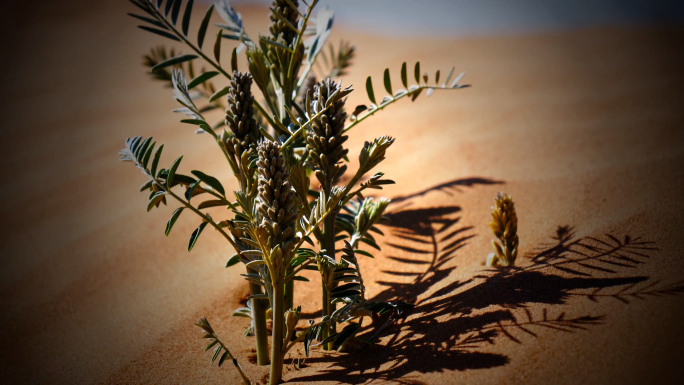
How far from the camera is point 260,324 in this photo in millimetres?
1182

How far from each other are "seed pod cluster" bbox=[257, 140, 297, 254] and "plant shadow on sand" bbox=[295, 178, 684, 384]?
1.16 feet

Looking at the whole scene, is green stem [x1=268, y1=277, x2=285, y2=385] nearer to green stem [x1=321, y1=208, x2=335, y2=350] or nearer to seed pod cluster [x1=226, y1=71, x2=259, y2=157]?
green stem [x1=321, y1=208, x2=335, y2=350]

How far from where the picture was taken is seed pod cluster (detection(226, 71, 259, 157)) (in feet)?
3.45

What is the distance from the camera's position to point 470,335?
1075 millimetres

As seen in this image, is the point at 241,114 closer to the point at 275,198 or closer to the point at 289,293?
the point at 275,198

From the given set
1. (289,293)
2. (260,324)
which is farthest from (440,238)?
(260,324)

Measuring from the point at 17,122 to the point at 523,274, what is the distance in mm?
3155

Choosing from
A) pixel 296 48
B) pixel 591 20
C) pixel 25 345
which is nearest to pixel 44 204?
pixel 25 345

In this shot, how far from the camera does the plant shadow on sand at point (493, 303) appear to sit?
1040 millimetres

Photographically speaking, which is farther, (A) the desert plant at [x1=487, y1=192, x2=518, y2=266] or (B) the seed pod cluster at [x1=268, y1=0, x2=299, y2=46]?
(A) the desert plant at [x1=487, y1=192, x2=518, y2=266]

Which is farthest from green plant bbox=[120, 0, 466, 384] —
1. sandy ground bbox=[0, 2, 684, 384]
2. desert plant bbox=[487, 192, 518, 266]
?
desert plant bbox=[487, 192, 518, 266]

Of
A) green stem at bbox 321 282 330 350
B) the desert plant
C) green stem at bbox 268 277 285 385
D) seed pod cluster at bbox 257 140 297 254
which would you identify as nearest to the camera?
seed pod cluster at bbox 257 140 297 254

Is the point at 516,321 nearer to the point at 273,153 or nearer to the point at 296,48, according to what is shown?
the point at 273,153

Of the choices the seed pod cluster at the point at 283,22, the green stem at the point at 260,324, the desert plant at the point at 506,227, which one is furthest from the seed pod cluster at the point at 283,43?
the desert plant at the point at 506,227
